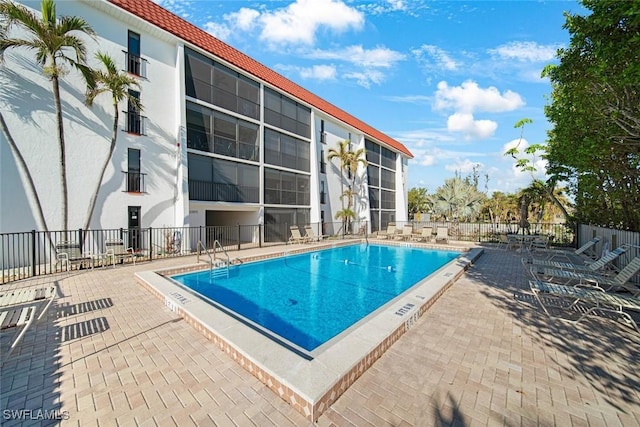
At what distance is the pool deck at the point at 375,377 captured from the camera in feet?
7.81

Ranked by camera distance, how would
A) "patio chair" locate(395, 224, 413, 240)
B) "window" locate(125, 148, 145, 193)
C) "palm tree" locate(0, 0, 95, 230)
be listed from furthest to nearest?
"patio chair" locate(395, 224, 413, 240)
"window" locate(125, 148, 145, 193)
"palm tree" locate(0, 0, 95, 230)

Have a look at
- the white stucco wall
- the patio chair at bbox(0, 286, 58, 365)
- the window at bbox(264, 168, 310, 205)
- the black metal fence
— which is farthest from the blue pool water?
the window at bbox(264, 168, 310, 205)

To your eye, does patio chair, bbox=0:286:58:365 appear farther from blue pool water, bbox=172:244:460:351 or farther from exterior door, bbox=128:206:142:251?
exterior door, bbox=128:206:142:251

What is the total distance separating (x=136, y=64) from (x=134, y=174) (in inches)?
210

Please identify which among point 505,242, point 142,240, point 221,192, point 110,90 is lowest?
point 505,242

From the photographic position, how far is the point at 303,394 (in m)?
2.44

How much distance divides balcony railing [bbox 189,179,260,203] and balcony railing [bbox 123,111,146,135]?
124 inches

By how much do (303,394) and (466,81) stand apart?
21255mm

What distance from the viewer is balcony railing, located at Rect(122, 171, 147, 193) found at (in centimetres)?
1177

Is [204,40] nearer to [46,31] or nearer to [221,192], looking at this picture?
[46,31]

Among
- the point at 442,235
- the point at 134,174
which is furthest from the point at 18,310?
the point at 442,235

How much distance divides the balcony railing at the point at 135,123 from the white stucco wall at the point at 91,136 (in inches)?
7.9

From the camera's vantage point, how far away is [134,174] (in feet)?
39.4

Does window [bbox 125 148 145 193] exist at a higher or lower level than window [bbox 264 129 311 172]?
lower
